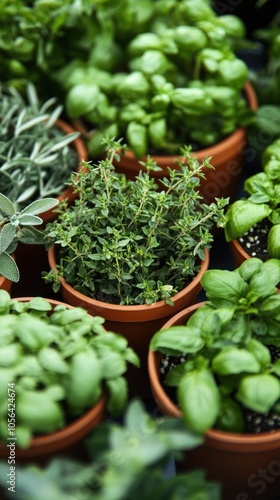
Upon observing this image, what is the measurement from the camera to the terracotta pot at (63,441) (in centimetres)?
95

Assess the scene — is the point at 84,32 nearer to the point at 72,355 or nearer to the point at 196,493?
the point at 72,355

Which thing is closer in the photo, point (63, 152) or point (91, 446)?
point (91, 446)

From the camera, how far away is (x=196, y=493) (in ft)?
2.89

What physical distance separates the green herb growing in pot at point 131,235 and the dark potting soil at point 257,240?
11 cm

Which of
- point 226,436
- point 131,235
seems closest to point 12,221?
point 131,235

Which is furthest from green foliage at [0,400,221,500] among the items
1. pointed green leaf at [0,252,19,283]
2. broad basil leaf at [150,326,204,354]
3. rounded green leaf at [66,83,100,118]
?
rounded green leaf at [66,83,100,118]

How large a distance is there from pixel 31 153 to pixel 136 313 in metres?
0.48

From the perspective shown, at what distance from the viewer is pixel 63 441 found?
0.96 m

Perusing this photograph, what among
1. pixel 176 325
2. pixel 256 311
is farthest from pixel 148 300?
pixel 256 311

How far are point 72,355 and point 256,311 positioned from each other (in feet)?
1.02

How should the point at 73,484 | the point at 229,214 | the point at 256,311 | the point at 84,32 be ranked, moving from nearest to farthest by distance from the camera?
1. the point at 73,484
2. the point at 256,311
3. the point at 229,214
4. the point at 84,32

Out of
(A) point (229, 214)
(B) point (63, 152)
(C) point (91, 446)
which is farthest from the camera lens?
(B) point (63, 152)

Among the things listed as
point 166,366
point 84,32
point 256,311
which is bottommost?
point 166,366

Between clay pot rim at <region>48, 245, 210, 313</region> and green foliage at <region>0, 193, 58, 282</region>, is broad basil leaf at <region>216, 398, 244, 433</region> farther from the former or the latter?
green foliage at <region>0, 193, 58, 282</region>
